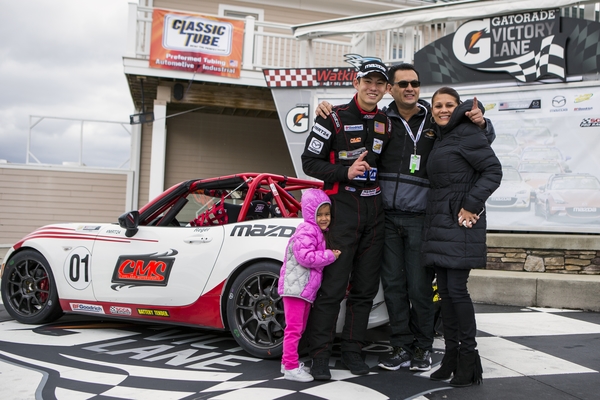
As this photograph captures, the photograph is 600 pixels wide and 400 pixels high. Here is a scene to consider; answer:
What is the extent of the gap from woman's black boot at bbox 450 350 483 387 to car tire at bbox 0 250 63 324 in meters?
3.28

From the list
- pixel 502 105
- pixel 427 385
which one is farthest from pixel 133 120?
pixel 427 385

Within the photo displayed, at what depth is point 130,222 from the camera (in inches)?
172

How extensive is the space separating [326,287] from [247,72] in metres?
8.06

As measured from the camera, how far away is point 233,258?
12.7 feet

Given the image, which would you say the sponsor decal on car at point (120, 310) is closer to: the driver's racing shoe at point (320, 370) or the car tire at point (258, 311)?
the car tire at point (258, 311)

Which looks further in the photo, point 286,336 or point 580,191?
point 580,191

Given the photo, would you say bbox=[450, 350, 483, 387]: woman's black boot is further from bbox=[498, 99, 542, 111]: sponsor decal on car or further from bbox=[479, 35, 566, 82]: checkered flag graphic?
bbox=[479, 35, 566, 82]: checkered flag graphic

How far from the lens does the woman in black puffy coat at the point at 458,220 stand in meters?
3.24

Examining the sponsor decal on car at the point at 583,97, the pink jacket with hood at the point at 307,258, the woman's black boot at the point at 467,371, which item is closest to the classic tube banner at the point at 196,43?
the sponsor decal on car at the point at 583,97

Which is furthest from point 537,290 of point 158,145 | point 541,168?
point 158,145

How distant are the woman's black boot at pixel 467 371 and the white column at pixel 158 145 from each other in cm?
841

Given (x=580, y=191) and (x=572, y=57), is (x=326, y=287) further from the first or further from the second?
(x=572, y=57)

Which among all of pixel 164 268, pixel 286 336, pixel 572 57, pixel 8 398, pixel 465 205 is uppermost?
pixel 572 57

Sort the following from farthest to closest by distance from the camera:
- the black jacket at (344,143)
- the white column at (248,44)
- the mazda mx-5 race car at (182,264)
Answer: the white column at (248,44) < the mazda mx-5 race car at (182,264) < the black jacket at (344,143)
